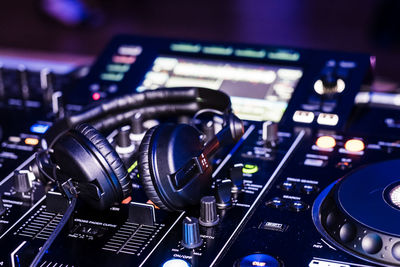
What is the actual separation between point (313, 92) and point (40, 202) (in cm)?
59

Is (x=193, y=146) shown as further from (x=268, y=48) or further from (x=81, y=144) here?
(x=268, y=48)

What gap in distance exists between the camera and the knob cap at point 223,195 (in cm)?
107

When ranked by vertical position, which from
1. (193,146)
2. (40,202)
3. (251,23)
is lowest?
(251,23)

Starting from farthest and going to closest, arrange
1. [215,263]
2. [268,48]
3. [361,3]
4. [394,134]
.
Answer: [361,3] < [268,48] < [394,134] < [215,263]

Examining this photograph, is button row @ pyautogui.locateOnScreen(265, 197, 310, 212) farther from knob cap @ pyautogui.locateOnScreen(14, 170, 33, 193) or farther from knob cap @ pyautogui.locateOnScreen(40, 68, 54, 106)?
knob cap @ pyautogui.locateOnScreen(40, 68, 54, 106)

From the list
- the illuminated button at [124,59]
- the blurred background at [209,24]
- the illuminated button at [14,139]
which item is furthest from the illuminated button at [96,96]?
the blurred background at [209,24]

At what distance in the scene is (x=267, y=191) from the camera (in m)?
1.11

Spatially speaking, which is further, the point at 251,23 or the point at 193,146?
the point at 251,23

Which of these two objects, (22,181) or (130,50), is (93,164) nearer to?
(22,181)

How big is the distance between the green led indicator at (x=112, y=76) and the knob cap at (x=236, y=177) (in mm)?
534

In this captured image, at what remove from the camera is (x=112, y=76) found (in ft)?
5.16

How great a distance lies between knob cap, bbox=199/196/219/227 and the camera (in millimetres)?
1018

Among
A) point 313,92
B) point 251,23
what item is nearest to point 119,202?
point 313,92

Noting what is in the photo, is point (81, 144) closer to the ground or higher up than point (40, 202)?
higher up
